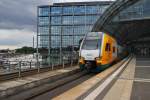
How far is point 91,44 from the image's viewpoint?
24.5m

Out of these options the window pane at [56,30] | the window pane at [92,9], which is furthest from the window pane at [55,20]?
the window pane at [92,9]

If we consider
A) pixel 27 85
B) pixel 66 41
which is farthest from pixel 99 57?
pixel 66 41

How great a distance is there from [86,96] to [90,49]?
43.9 feet

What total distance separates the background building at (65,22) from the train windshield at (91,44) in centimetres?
5845

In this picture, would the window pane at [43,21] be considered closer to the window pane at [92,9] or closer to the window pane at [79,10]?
the window pane at [79,10]

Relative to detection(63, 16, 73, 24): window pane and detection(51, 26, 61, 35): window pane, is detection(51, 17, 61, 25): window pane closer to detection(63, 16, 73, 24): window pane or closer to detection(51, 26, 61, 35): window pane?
detection(51, 26, 61, 35): window pane

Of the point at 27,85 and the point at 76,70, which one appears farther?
the point at 76,70

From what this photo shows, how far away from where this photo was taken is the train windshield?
79.0 ft

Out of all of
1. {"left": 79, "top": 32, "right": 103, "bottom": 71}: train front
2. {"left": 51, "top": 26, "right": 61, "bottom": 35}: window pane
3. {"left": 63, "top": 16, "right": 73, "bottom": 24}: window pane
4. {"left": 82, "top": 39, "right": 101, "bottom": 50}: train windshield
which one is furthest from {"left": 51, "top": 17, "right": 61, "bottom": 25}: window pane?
{"left": 79, "top": 32, "right": 103, "bottom": 71}: train front

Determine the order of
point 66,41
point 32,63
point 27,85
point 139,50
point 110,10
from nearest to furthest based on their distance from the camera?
point 27,85 < point 32,63 < point 110,10 < point 66,41 < point 139,50

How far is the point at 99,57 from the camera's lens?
928 inches

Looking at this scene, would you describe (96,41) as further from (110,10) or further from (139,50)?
(139,50)

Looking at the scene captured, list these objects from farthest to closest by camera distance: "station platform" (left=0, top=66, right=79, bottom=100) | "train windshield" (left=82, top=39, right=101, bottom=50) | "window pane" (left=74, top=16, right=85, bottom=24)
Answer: "window pane" (left=74, top=16, right=85, bottom=24), "train windshield" (left=82, top=39, right=101, bottom=50), "station platform" (left=0, top=66, right=79, bottom=100)

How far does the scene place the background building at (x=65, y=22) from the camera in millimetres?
84562
